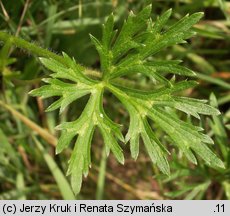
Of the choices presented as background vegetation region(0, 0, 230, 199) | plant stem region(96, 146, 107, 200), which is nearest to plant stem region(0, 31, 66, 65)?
background vegetation region(0, 0, 230, 199)

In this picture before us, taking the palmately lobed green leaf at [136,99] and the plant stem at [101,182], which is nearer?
the palmately lobed green leaf at [136,99]

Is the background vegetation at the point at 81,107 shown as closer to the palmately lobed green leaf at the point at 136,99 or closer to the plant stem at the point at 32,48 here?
the plant stem at the point at 32,48

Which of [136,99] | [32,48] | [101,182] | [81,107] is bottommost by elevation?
[101,182]

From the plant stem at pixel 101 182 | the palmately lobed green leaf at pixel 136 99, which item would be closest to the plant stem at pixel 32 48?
the palmately lobed green leaf at pixel 136 99

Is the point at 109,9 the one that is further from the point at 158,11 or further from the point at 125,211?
the point at 125,211

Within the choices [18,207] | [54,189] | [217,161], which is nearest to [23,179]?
[54,189]

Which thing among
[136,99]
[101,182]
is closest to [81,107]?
[101,182]

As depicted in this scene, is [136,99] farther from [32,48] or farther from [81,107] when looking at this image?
[81,107]

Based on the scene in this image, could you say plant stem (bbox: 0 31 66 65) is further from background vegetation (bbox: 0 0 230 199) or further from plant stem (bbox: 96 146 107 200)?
plant stem (bbox: 96 146 107 200)
